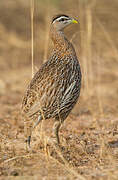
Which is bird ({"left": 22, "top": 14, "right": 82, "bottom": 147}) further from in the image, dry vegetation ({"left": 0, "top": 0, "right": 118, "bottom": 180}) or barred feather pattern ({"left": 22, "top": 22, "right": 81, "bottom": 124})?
dry vegetation ({"left": 0, "top": 0, "right": 118, "bottom": 180})

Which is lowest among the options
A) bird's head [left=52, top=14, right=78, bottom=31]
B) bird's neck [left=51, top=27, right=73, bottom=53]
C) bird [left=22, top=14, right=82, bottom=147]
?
bird [left=22, top=14, right=82, bottom=147]

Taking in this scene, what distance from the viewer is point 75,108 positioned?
310 inches

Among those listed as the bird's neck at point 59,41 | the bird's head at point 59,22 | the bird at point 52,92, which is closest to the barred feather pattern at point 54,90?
the bird at point 52,92

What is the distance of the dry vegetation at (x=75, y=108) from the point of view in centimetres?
418

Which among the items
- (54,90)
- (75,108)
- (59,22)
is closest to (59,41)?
(59,22)

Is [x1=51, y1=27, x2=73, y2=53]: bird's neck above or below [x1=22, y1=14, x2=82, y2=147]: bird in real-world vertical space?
above

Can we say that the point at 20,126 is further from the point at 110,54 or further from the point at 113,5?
the point at 113,5

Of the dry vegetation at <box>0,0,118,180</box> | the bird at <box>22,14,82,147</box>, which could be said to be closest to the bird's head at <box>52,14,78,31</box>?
the dry vegetation at <box>0,0,118,180</box>

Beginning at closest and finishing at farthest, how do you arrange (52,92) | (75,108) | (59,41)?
1. (52,92)
2. (59,41)
3. (75,108)

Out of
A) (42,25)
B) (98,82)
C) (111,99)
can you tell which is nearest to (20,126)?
(111,99)

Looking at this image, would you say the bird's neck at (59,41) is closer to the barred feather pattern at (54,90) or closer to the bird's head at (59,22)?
the bird's head at (59,22)

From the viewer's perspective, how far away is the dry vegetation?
418 cm

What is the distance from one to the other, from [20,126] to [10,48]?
7.31 meters

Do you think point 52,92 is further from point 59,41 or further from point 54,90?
point 59,41
